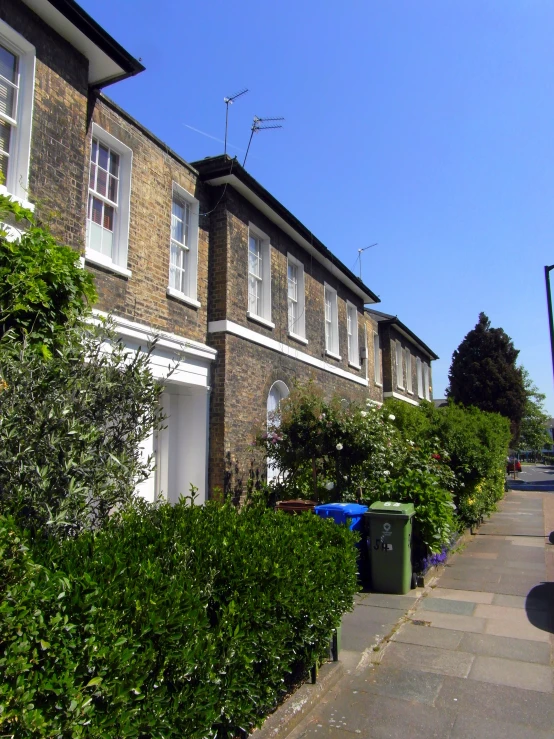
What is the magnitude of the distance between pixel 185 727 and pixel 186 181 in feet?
31.7

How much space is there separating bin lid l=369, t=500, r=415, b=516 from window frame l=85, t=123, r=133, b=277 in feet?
16.5

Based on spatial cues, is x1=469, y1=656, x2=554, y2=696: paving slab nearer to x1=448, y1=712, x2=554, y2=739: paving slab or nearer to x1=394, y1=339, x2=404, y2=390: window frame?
x1=448, y1=712, x2=554, y2=739: paving slab

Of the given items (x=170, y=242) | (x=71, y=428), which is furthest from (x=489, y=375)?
(x=71, y=428)

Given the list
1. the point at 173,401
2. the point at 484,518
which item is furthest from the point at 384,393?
the point at 173,401

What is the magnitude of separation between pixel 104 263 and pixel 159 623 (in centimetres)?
666

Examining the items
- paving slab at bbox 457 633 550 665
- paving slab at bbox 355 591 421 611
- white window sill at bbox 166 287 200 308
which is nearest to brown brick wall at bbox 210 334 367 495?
white window sill at bbox 166 287 200 308

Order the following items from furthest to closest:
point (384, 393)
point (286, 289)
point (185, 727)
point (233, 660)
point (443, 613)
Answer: point (384, 393) → point (286, 289) → point (443, 613) → point (233, 660) → point (185, 727)

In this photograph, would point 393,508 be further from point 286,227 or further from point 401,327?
point 401,327

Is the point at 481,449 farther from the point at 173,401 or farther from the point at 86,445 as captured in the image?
the point at 86,445

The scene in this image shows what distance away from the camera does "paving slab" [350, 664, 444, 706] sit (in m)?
4.65

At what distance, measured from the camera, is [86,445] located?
392 cm

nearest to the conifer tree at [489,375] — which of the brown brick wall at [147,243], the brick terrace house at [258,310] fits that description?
the brick terrace house at [258,310]

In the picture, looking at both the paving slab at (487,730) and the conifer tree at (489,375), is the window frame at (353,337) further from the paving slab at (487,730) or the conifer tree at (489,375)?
the conifer tree at (489,375)

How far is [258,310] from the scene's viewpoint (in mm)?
12836
